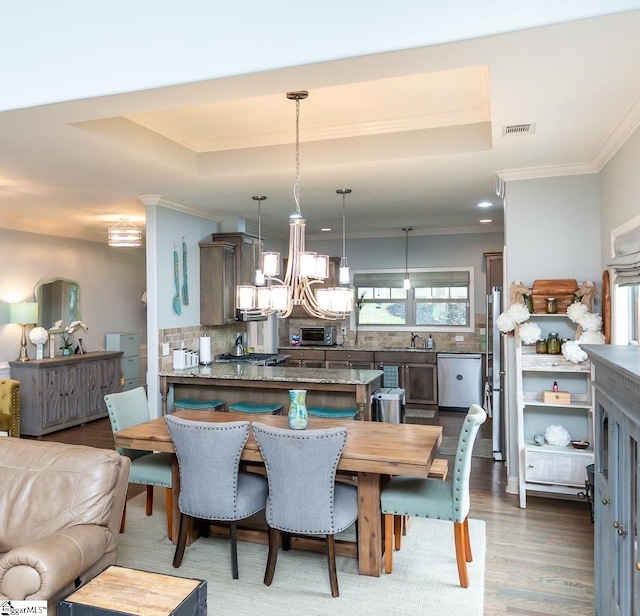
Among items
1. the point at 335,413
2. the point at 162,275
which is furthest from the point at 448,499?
the point at 162,275

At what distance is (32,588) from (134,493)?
2.48 metres

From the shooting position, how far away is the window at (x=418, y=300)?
807 cm

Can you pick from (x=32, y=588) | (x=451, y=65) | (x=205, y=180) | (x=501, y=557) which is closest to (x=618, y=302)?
(x=501, y=557)

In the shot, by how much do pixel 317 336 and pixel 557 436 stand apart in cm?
476

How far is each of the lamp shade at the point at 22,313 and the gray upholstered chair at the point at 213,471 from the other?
14.8 feet

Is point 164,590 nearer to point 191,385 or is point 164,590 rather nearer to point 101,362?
point 191,385

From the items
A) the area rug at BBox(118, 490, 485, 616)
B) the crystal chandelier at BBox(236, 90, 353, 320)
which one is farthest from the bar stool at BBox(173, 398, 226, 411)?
the crystal chandelier at BBox(236, 90, 353, 320)

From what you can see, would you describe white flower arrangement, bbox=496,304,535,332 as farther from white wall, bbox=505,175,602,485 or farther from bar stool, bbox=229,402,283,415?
bar stool, bbox=229,402,283,415

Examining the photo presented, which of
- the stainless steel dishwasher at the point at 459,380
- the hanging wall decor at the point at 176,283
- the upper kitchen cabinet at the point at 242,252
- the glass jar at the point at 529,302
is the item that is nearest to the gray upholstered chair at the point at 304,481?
the glass jar at the point at 529,302

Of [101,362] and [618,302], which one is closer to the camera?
[618,302]

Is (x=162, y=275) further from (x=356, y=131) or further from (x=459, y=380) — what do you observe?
(x=459, y=380)

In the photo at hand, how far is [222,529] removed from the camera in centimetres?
351

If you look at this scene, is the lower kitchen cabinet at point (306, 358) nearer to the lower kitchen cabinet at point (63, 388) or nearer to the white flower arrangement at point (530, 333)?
the lower kitchen cabinet at point (63, 388)

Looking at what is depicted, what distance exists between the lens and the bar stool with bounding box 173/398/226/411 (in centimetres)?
506
